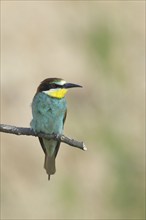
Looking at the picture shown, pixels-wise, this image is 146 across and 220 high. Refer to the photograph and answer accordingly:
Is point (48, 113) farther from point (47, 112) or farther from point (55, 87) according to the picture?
point (55, 87)

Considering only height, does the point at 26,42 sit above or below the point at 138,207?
above

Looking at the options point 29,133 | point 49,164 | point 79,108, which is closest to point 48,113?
point 49,164

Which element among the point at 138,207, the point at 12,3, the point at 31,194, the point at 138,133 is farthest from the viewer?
the point at 12,3

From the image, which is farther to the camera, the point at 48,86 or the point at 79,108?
the point at 79,108

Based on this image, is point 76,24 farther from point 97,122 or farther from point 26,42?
point 97,122

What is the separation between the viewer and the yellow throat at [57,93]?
266 centimetres

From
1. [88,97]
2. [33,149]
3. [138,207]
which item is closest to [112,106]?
[88,97]

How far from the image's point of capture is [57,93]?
2.68 meters

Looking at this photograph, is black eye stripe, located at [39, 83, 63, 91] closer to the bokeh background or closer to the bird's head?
the bird's head

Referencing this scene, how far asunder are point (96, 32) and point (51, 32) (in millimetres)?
551

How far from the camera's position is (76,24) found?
252 inches

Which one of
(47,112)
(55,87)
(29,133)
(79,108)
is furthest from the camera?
(79,108)

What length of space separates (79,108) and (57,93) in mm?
3161

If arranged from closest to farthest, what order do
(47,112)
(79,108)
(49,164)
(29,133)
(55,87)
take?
(29,133) < (55,87) < (47,112) < (49,164) < (79,108)
